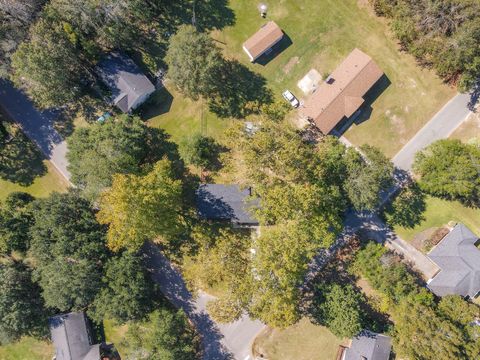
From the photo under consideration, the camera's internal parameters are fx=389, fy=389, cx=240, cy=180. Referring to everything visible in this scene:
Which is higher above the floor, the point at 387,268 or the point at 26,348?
the point at 387,268

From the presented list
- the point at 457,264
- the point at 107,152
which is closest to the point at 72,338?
the point at 107,152

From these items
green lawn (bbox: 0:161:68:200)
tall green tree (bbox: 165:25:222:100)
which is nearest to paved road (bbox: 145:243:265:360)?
green lawn (bbox: 0:161:68:200)

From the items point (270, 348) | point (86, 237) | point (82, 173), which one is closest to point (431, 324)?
point (270, 348)

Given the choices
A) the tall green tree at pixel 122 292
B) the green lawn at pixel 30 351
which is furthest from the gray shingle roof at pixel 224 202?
the green lawn at pixel 30 351

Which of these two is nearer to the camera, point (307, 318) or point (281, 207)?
point (281, 207)

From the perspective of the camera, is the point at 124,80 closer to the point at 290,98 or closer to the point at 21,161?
the point at 21,161

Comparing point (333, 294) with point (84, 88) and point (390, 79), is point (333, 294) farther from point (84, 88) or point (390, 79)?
point (84, 88)
